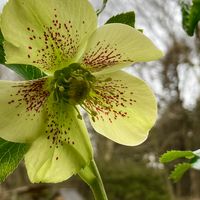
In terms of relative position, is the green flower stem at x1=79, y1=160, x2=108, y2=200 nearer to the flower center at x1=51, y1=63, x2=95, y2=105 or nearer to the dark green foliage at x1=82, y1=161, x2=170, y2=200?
the flower center at x1=51, y1=63, x2=95, y2=105

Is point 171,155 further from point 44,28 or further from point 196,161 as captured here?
point 44,28

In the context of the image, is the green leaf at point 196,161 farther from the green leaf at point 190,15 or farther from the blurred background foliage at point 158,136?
the blurred background foliage at point 158,136

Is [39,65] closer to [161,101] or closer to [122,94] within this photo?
[122,94]

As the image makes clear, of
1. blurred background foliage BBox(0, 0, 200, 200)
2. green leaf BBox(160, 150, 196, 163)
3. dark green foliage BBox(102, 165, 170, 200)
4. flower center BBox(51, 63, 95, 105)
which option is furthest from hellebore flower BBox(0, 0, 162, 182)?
dark green foliage BBox(102, 165, 170, 200)

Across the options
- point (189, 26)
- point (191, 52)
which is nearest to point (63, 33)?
point (189, 26)

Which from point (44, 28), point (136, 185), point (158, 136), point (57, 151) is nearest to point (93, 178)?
point (57, 151)

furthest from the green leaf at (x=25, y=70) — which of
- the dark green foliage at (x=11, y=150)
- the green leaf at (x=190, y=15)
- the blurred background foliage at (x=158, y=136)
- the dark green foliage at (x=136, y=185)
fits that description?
the dark green foliage at (x=136, y=185)
